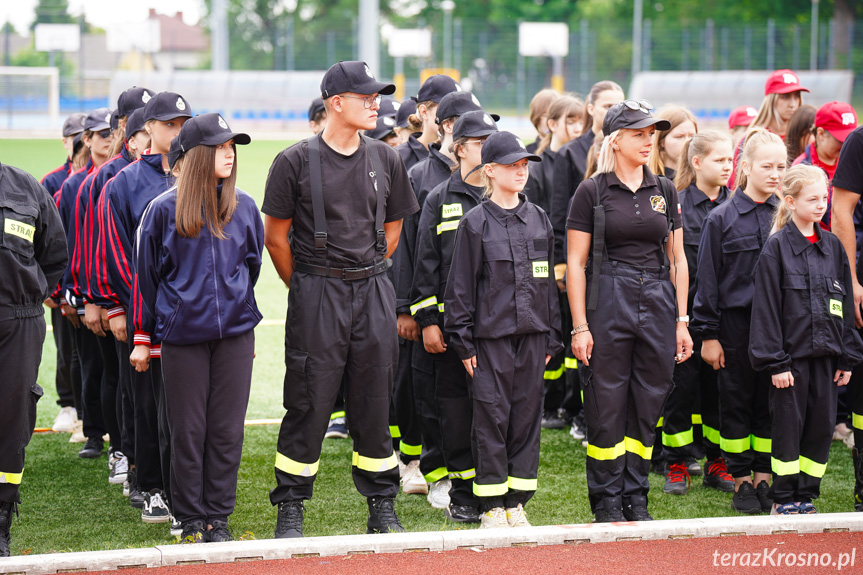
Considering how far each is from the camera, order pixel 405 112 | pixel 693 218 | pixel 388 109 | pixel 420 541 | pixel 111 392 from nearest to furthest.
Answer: pixel 420 541 → pixel 693 218 → pixel 111 392 → pixel 405 112 → pixel 388 109

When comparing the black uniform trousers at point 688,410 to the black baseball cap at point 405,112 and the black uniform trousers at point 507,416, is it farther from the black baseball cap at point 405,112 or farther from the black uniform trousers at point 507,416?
the black baseball cap at point 405,112

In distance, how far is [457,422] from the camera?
19.5ft

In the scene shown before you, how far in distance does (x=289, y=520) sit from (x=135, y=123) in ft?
8.60

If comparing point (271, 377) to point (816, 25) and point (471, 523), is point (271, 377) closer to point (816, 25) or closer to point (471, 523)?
point (471, 523)

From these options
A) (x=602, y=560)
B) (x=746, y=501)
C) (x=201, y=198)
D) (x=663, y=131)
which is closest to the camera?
(x=602, y=560)

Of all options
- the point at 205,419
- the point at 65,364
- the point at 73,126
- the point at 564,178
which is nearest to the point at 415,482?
the point at 205,419

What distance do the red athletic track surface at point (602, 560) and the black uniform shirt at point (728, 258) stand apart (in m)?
1.62

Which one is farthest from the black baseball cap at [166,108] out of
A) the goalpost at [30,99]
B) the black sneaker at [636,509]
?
the goalpost at [30,99]

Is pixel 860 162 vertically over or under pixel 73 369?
over

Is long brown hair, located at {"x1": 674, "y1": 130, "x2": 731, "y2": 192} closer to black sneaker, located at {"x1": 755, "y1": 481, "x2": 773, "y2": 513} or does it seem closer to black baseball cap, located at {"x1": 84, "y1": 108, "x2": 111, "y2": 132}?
black sneaker, located at {"x1": 755, "y1": 481, "x2": 773, "y2": 513}

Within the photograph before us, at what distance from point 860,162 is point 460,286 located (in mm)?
2649

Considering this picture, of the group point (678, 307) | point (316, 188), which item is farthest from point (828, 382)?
point (316, 188)

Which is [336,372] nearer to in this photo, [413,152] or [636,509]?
[636,509]

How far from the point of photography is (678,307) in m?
5.86
